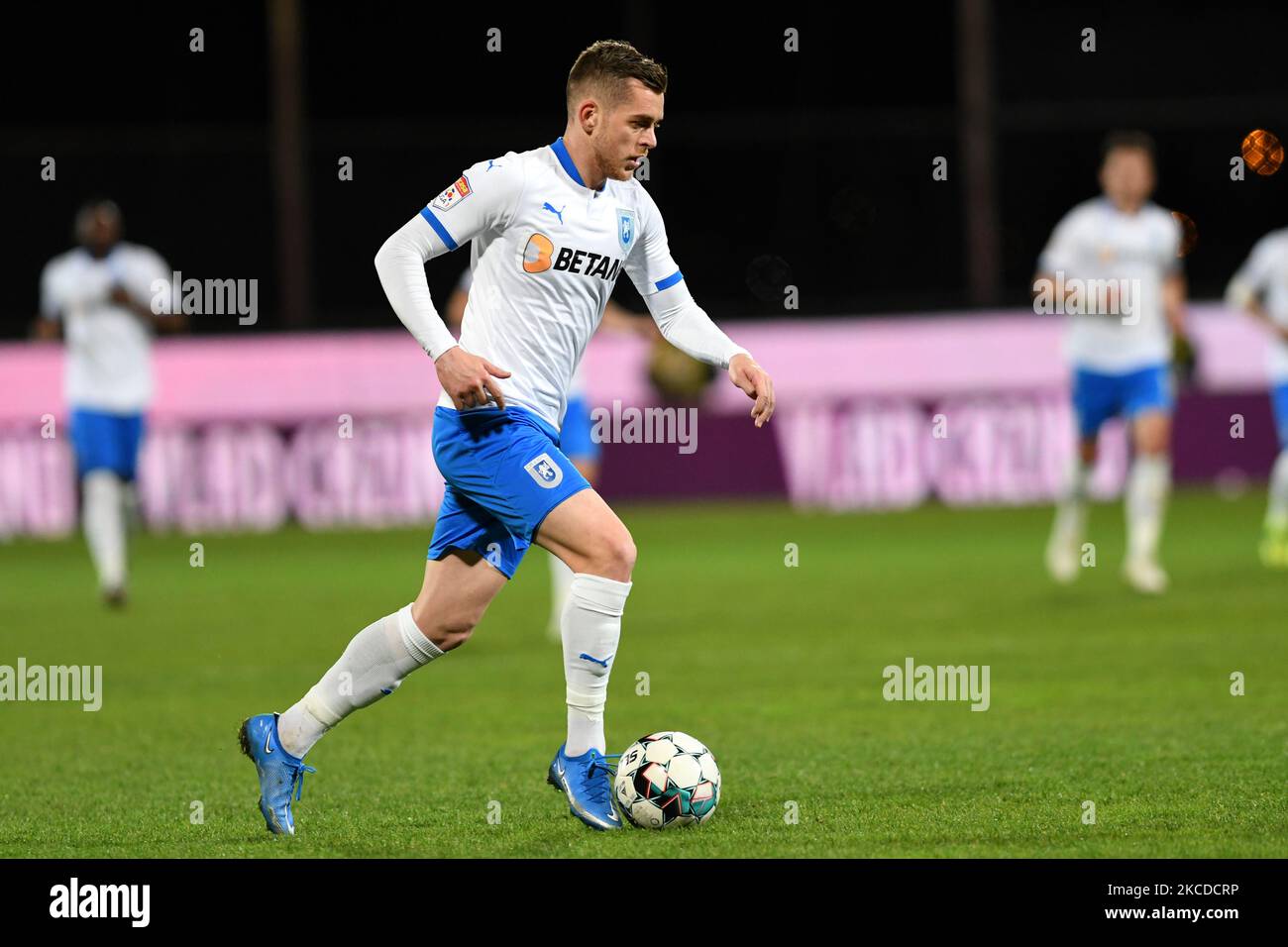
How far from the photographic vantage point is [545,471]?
19.0ft

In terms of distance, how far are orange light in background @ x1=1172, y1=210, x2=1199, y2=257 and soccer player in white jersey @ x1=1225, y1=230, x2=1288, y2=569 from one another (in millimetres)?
9480

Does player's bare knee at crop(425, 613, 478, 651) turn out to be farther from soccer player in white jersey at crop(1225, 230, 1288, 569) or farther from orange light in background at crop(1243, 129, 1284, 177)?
orange light in background at crop(1243, 129, 1284, 177)

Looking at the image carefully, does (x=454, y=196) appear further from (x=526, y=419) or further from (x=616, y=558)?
(x=616, y=558)

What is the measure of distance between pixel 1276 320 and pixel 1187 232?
10.2 meters

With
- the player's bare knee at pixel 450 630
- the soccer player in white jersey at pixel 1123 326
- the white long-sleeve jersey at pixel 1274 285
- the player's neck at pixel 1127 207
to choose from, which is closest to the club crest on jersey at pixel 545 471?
the player's bare knee at pixel 450 630

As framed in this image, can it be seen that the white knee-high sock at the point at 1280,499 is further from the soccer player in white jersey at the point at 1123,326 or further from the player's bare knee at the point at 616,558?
the player's bare knee at the point at 616,558

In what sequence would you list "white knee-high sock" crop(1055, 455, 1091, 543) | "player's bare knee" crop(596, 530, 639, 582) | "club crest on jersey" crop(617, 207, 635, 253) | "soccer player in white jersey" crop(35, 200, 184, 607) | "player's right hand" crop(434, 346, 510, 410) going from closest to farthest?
"player's right hand" crop(434, 346, 510, 410) → "player's bare knee" crop(596, 530, 639, 582) → "club crest on jersey" crop(617, 207, 635, 253) → "white knee-high sock" crop(1055, 455, 1091, 543) → "soccer player in white jersey" crop(35, 200, 184, 607)

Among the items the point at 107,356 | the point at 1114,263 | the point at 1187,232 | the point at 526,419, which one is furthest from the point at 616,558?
the point at 1187,232

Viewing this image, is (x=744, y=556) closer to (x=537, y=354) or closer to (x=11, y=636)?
(x=11, y=636)

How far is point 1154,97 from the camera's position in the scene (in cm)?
2408

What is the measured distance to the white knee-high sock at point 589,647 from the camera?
5785 millimetres

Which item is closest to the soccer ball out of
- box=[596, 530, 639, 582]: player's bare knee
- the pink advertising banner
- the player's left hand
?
box=[596, 530, 639, 582]: player's bare knee

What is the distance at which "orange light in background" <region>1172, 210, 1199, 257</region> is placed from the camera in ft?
77.5

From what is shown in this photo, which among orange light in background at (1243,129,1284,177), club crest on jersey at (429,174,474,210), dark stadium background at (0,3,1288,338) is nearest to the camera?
club crest on jersey at (429,174,474,210)
